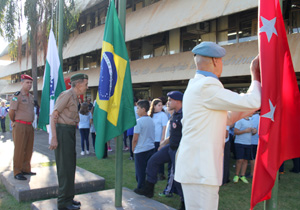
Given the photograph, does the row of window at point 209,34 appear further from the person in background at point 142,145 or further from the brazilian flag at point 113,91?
the brazilian flag at point 113,91

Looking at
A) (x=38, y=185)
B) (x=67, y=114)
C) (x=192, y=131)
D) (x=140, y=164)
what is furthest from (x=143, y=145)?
(x=192, y=131)

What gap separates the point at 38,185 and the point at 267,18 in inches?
191

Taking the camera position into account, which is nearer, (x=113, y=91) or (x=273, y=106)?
(x=273, y=106)

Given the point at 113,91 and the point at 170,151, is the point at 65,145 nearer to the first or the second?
the point at 113,91

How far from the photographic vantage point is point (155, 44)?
696 inches

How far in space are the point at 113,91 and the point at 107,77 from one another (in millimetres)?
224

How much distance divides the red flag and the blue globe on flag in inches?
88.9

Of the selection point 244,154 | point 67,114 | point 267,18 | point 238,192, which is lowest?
point 238,192

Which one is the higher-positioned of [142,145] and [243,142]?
[142,145]

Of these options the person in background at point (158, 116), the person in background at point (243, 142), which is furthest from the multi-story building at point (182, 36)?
the person in background at point (158, 116)

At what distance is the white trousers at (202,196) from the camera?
2158 millimetres

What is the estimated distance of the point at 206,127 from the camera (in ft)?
7.08

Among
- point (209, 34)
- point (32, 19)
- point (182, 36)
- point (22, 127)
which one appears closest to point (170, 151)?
point (22, 127)

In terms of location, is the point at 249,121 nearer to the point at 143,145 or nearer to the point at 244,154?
the point at 244,154
